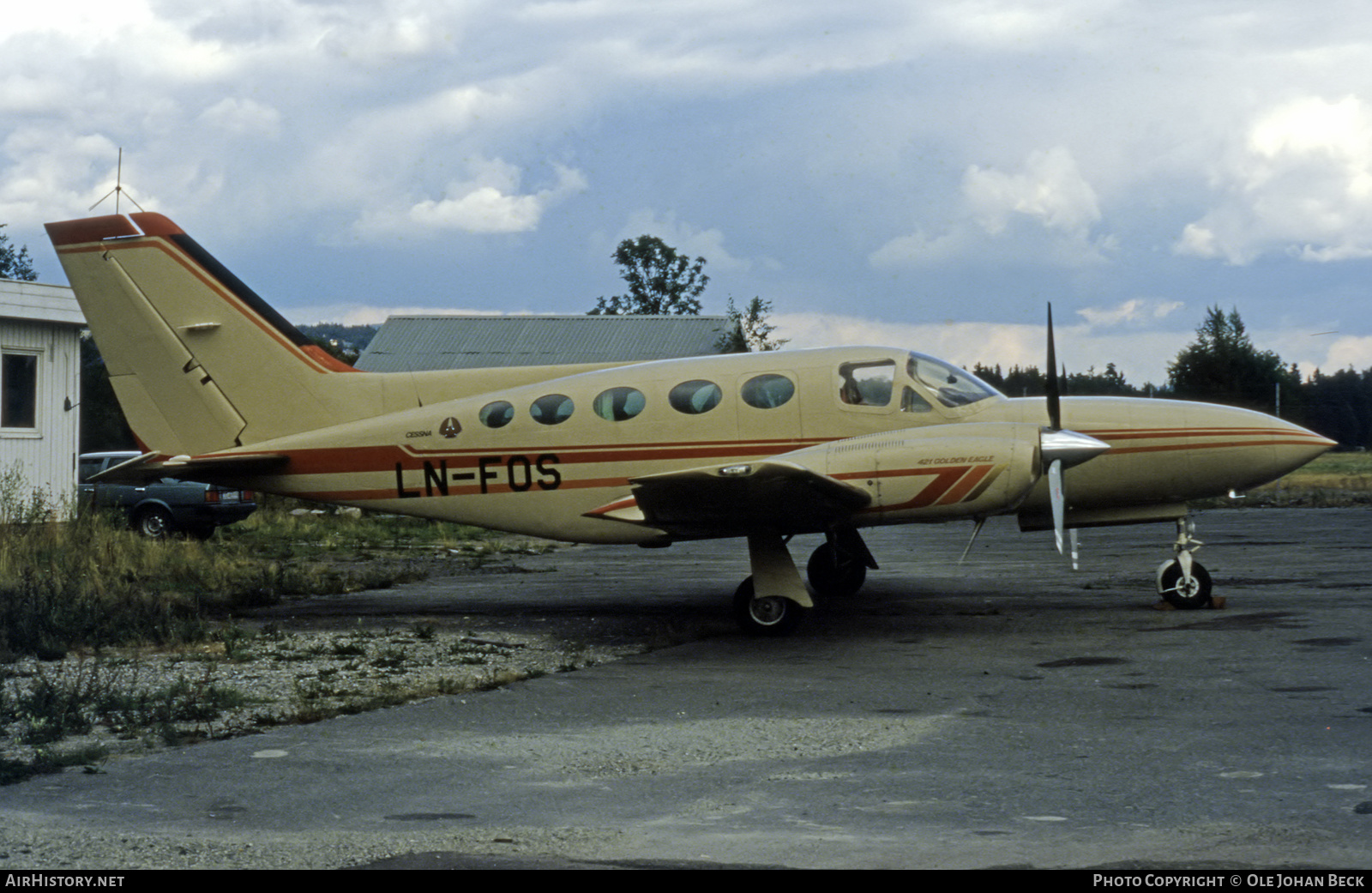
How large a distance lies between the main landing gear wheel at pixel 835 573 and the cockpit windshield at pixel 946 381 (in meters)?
3.04

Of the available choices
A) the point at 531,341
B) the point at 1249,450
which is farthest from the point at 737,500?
the point at 531,341

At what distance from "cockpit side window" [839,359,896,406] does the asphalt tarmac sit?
7.50ft

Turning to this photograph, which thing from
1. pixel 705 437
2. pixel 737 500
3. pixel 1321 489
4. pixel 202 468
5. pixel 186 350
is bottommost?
pixel 737 500

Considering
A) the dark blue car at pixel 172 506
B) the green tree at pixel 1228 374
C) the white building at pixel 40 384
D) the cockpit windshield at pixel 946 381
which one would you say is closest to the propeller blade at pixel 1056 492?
the cockpit windshield at pixel 946 381

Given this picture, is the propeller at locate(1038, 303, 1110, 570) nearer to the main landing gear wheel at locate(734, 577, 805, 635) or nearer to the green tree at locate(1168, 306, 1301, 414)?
the main landing gear wheel at locate(734, 577, 805, 635)

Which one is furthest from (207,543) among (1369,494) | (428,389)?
(1369,494)

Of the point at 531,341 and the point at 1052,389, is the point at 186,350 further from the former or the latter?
the point at 531,341

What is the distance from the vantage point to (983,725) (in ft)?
24.4

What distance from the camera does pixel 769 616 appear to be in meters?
11.5

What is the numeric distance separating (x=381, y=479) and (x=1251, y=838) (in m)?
10.0

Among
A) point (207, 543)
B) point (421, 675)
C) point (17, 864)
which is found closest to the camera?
point (17, 864)

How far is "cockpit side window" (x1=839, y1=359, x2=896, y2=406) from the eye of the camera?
40.1 ft

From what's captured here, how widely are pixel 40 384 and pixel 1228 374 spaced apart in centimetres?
3804

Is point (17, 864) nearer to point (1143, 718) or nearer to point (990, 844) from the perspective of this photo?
point (990, 844)
